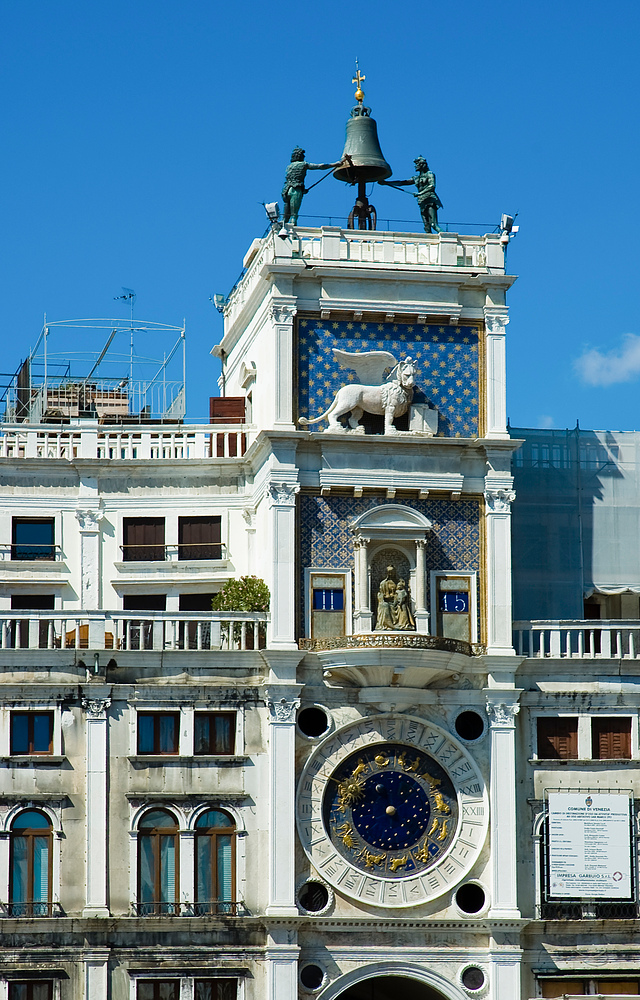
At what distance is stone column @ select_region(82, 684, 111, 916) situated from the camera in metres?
55.8

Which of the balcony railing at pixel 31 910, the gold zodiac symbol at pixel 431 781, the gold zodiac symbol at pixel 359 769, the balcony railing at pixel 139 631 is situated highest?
the balcony railing at pixel 139 631

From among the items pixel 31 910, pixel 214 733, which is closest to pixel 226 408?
pixel 214 733

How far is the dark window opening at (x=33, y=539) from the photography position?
61.9 m

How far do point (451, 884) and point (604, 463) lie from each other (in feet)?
49.8

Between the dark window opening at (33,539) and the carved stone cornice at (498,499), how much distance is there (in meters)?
13.1

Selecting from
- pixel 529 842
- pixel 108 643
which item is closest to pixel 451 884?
pixel 529 842

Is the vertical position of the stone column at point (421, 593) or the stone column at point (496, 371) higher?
the stone column at point (496, 371)

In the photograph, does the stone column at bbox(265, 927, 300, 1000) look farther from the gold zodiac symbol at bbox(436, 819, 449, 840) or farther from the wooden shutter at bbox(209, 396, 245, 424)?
the wooden shutter at bbox(209, 396, 245, 424)

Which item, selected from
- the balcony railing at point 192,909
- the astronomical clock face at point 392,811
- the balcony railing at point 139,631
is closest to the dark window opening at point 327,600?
the balcony railing at point 139,631

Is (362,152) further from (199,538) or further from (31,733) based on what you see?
(31,733)

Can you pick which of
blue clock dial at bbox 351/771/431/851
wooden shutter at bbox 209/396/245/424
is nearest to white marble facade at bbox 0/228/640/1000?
blue clock dial at bbox 351/771/431/851

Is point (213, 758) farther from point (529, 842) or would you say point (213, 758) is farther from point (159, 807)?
point (529, 842)

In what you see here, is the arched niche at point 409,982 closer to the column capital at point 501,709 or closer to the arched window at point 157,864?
the arched window at point 157,864

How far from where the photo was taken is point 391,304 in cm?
5991
